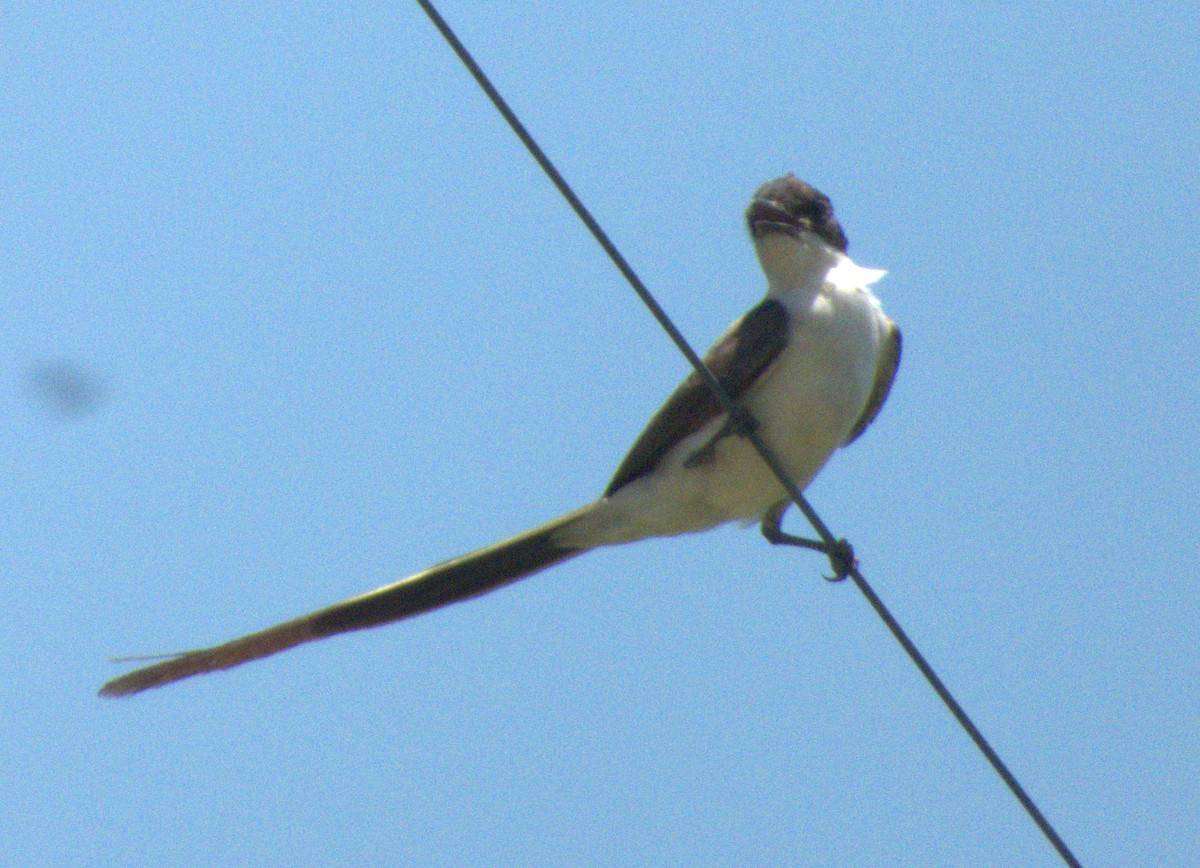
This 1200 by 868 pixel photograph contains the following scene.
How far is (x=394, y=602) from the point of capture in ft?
19.5

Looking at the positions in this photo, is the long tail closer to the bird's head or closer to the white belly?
the white belly

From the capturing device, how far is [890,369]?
6492 millimetres

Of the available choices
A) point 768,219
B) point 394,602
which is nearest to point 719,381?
point 768,219

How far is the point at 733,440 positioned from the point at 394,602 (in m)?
1.32

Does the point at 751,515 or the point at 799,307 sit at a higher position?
the point at 799,307

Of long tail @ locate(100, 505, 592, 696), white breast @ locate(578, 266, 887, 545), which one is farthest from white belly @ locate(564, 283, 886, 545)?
long tail @ locate(100, 505, 592, 696)

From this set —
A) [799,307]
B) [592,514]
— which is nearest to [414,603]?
[592,514]

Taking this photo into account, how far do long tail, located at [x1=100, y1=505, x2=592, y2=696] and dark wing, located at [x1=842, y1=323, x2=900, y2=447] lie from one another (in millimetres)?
1224

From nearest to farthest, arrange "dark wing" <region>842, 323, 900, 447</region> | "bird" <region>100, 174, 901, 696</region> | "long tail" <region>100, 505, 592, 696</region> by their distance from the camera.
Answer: "long tail" <region>100, 505, 592, 696</region> < "bird" <region>100, 174, 901, 696</region> < "dark wing" <region>842, 323, 900, 447</region>

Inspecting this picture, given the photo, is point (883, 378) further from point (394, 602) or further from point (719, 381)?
point (394, 602)

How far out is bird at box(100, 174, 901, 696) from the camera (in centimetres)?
586

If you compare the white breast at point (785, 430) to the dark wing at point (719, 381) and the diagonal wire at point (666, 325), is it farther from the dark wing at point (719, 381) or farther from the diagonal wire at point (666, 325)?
the diagonal wire at point (666, 325)

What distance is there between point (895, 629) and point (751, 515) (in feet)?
7.19

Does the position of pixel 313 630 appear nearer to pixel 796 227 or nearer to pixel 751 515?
pixel 751 515
